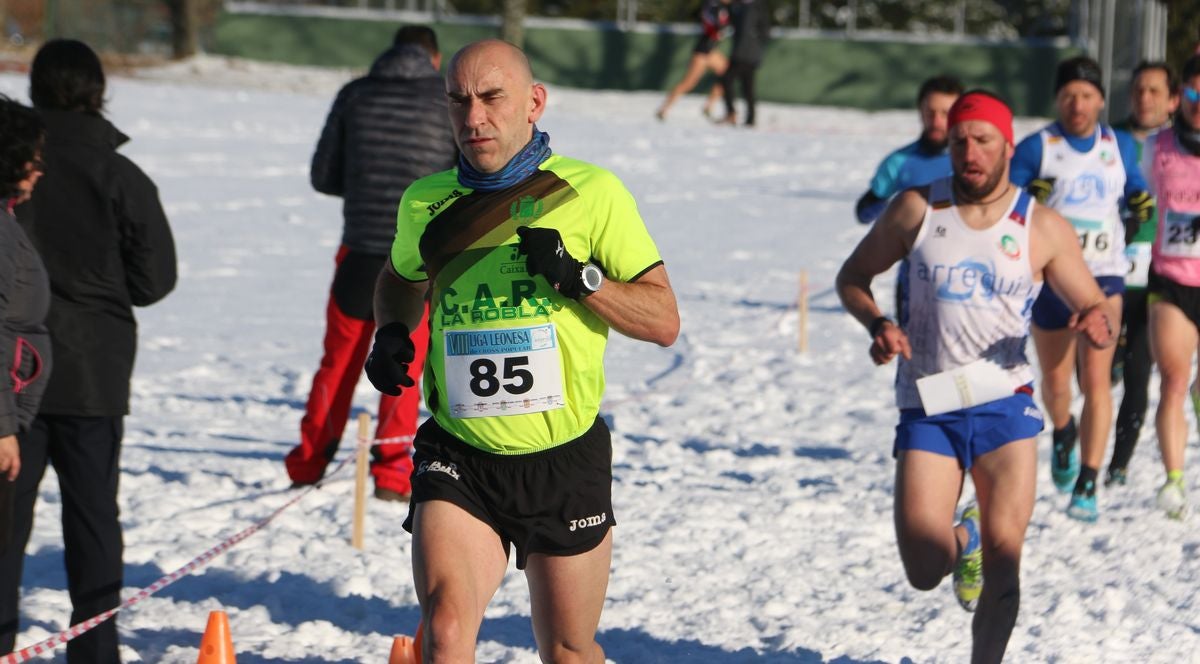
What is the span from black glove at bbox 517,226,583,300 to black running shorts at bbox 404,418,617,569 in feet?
1.57

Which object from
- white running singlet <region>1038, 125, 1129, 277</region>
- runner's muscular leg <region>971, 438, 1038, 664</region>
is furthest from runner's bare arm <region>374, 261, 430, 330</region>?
white running singlet <region>1038, 125, 1129, 277</region>

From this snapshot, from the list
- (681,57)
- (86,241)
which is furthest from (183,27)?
(86,241)

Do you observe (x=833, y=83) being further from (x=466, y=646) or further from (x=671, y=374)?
(x=466, y=646)

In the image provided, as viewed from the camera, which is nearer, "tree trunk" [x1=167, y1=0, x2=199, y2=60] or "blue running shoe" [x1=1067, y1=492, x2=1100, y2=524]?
"blue running shoe" [x1=1067, y1=492, x2=1100, y2=524]

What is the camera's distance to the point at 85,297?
5.23 meters

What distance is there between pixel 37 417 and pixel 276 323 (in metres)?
7.96

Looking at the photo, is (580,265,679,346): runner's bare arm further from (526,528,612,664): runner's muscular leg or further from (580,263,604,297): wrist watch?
(526,528,612,664): runner's muscular leg

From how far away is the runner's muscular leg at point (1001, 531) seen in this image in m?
5.18

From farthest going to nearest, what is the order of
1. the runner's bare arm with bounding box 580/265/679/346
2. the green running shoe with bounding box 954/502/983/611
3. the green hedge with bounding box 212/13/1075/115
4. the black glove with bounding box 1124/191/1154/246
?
the green hedge with bounding box 212/13/1075/115 → the black glove with bounding box 1124/191/1154/246 → the green running shoe with bounding box 954/502/983/611 → the runner's bare arm with bounding box 580/265/679/346

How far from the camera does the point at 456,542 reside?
4203 millimetres

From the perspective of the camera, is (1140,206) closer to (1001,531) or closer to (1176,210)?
(1176,210)

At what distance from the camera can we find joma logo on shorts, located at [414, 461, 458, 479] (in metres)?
4.31

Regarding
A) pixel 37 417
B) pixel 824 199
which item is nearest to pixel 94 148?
pixel 37 417

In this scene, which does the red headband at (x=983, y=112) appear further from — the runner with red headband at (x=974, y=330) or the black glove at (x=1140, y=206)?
the black glove at (x=1140, y=206)
